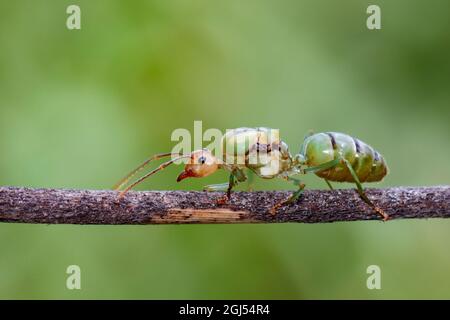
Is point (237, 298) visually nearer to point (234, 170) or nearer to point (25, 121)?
point (234, 170)

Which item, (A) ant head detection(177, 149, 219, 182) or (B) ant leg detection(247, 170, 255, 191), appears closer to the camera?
(A) ant head detection(177, 149, 219, 182)

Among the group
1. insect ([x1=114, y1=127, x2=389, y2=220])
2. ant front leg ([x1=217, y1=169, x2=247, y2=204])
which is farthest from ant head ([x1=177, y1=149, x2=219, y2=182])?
ant front leg ([x1=217, y1=169, x2=247, y2=204])

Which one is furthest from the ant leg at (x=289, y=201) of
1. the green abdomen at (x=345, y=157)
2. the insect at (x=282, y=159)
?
the green abdomen at (x=345, y=157)

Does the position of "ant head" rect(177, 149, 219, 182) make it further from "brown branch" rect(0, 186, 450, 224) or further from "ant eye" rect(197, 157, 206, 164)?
"brown branch" rect(0, 186, 450, 224)

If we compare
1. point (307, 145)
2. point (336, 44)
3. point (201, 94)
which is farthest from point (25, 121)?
point (336, 44)

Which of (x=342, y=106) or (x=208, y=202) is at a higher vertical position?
(x=342, y=106)

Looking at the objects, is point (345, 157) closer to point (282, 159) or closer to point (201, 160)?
point (282, 159)

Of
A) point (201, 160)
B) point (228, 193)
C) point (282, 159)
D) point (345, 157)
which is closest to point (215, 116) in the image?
point (282, 159)
